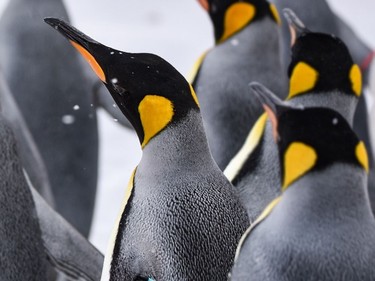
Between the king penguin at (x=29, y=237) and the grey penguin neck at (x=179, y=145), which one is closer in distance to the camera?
the grey penguin neck at (x=179, y=145)

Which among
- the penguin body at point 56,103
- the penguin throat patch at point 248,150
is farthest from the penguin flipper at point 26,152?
the penguin throat patch at point 248,150

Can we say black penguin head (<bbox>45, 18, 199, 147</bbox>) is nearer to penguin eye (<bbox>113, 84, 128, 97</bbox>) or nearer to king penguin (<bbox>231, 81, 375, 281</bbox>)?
penguin eye (<bbox>113, 84, 128, 97</bbox>)

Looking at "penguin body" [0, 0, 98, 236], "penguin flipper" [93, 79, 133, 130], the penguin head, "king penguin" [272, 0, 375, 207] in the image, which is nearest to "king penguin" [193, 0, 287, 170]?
the penguin head

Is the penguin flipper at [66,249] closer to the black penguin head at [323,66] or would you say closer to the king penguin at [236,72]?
the king penguin at [236,72]

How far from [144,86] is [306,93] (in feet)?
2.05

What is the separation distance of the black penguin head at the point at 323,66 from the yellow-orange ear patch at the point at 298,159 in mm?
701

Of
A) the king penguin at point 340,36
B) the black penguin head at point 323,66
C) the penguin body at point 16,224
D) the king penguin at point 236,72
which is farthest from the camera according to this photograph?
the king penguin at point 340,36

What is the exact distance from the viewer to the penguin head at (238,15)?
3.03 m

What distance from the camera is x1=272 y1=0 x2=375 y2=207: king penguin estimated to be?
3.68 metres

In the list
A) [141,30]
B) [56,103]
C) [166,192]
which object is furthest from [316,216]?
[141,30]

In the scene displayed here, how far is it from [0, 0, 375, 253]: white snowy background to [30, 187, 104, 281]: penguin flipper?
2.01m

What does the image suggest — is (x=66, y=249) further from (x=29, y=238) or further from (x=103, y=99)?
(x=103, y=99)

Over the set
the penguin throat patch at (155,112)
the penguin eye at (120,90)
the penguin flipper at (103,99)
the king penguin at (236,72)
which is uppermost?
the penguin eye at (120,90)

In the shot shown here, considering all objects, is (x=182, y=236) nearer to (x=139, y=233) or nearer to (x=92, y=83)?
(x=139, y=233)
